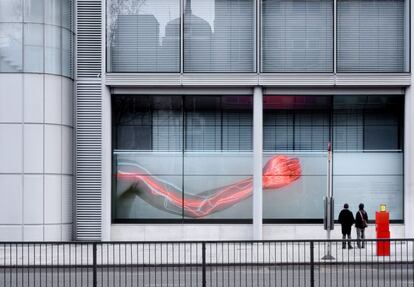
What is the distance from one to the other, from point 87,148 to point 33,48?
3484 millimetres

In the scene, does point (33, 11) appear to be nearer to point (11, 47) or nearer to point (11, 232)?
point (11, 47)

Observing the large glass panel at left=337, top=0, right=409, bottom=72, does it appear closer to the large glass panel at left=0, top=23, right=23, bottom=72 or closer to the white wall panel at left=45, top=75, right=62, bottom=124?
the white wall panel at left=45, top=75, right=62, bottom=124

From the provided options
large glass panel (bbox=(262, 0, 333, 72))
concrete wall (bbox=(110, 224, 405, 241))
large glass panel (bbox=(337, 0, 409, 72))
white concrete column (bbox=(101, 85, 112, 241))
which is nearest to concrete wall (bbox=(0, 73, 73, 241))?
white concrete column (bbox=(101, 85, 112, 241))

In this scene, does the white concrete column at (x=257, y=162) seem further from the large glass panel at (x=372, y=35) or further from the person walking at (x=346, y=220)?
the large glass panel at (x=372, y=35)

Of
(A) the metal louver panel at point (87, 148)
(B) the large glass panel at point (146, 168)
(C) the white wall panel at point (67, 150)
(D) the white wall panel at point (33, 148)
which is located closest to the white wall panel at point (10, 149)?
(D) the white wall panel at point (33, 148)

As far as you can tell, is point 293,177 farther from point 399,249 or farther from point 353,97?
point 399,249

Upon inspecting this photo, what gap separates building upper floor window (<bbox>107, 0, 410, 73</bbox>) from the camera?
24719mm

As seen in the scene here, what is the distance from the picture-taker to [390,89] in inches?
976

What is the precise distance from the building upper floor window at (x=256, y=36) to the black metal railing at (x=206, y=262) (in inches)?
482

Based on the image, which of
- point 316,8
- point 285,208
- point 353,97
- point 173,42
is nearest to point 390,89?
point 353,97

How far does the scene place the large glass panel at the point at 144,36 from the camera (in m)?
24.8

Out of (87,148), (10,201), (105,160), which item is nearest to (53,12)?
(87,148)

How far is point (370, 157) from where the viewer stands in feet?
83.5

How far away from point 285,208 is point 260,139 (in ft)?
8.04
